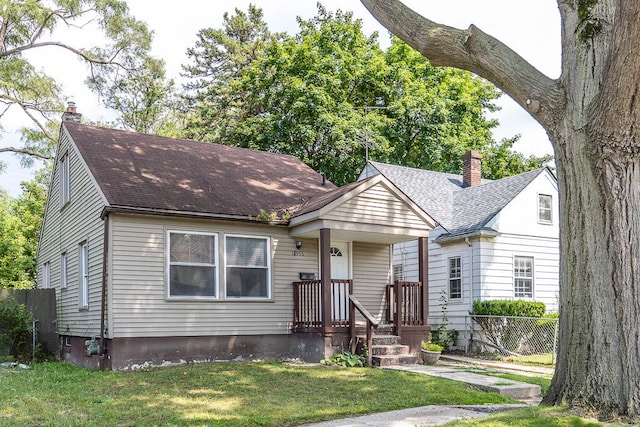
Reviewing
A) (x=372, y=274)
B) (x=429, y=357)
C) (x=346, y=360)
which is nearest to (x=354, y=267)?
(x=372, y=274)

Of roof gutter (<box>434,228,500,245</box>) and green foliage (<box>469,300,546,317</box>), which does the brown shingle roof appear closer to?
roof gutter (<box>434,228,500,245</box>)

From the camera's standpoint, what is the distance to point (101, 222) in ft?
40.0

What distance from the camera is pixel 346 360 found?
1179cm

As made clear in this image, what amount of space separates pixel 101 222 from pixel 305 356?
5.03 meters

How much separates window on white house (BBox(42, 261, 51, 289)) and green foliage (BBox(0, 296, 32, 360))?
2289mm

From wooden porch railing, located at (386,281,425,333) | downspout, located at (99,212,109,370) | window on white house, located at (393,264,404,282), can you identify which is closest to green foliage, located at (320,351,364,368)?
wooden porch railing, located at (386,281,425,333)

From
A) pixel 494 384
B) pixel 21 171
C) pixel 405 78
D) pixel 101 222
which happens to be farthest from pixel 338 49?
pixel 494 384

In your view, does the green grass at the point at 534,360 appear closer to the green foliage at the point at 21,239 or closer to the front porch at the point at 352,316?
the front porch at the point at 352,316

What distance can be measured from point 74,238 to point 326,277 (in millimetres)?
6416

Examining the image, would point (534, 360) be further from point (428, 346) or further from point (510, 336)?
point (428, 346)

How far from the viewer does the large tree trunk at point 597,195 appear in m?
6.08

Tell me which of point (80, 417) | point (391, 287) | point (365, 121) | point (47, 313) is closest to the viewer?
point (80, 417)

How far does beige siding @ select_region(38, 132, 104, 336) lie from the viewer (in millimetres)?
12648

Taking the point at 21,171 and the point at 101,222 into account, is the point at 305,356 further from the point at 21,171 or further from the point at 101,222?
the point at 21,171
